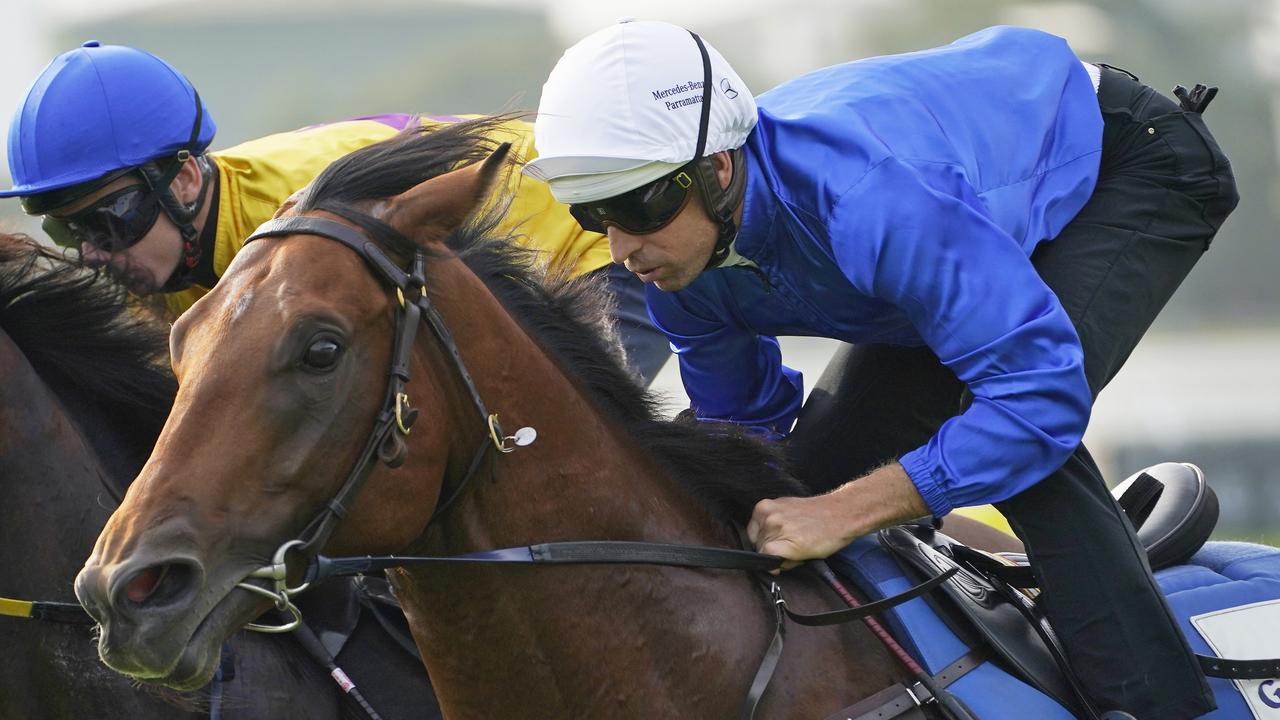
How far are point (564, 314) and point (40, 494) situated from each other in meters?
1.33

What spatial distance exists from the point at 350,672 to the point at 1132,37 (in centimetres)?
1926

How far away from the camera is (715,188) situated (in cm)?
294

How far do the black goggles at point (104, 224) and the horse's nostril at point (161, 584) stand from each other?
1879mm

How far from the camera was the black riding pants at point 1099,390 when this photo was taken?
286 cm

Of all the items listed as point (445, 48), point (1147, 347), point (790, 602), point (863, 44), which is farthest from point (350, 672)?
point (445, 48)

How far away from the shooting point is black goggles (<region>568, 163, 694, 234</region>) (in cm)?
288

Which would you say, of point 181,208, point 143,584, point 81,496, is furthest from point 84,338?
point 143,584

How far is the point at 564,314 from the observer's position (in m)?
2.98

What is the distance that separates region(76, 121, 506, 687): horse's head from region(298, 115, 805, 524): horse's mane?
0.08 m

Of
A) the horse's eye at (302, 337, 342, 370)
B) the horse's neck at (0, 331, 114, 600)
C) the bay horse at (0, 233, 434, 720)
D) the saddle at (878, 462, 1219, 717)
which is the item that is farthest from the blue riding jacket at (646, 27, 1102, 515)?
the horse's neck at (0, 331, 114, 600)

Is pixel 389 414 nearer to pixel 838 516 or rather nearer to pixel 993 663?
pixel 838 516

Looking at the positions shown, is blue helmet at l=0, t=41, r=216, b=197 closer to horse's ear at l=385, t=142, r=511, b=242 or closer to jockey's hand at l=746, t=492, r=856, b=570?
horse's ear at l=385, t=142, r=511, b=242

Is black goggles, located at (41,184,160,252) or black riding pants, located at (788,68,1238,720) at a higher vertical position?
black riding pants, located at (788,68,1238,720)

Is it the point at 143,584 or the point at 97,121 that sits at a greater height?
the point at 143,584
